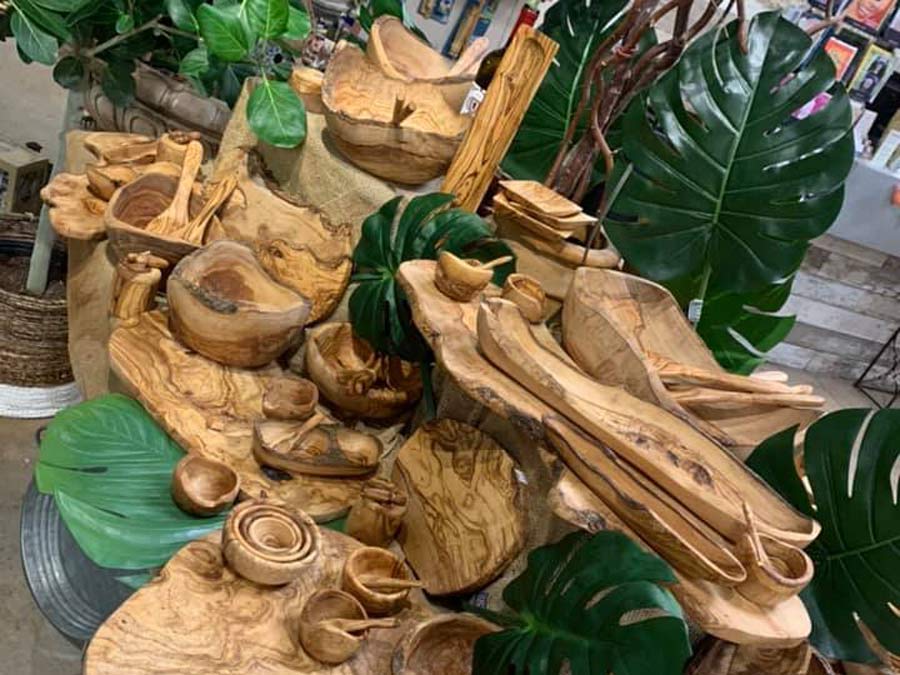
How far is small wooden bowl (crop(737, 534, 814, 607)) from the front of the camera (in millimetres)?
747

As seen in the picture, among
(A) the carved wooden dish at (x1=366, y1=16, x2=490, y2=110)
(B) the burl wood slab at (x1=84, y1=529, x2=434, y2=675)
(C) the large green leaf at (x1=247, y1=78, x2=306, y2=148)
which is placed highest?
(A) the carved wooden dish at (x1=366, y1=16, x2=490, y2=110)

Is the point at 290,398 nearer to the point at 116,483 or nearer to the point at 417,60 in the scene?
the point at 116,483

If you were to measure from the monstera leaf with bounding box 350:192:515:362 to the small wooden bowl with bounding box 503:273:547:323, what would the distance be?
18 centimetres

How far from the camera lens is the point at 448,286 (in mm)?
1081

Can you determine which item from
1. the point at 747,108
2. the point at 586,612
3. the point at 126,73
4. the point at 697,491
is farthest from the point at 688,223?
the point at 126,73

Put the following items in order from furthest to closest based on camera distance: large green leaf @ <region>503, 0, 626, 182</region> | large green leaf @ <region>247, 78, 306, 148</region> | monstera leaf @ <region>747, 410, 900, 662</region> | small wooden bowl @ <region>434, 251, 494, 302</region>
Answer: large green leaf @ <region>503, 0, 626, 182</region> < large green leaf @ <region>247, 78, 306, 148</region> < small wooden bowl @ <region>434, 251, 494, 302</region> < monstera leaf @ <region>747, 410, 900, 662</region>

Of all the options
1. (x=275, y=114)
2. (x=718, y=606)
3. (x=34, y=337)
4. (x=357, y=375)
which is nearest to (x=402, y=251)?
(x=357, y=375)

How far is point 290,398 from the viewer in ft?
4.17

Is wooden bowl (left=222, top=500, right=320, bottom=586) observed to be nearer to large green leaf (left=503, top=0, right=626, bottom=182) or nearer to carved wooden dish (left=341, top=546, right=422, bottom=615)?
carved wooden dish (left=341, top=546, right=422, bottom=615)

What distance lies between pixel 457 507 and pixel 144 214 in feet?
2.63

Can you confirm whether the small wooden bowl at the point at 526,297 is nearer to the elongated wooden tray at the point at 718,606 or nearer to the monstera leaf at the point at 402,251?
the monstera leaf at the point at 402,251

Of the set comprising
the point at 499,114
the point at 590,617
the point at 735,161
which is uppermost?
the point at 735,161

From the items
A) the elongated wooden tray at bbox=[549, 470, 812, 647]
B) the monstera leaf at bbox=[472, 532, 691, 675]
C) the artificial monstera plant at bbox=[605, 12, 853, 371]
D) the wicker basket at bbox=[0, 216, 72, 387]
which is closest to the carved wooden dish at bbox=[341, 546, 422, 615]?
the monstera leaf at bbox=[472, 532, 691, 675]

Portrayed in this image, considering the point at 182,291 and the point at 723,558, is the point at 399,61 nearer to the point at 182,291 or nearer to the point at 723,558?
the point at 182,291
